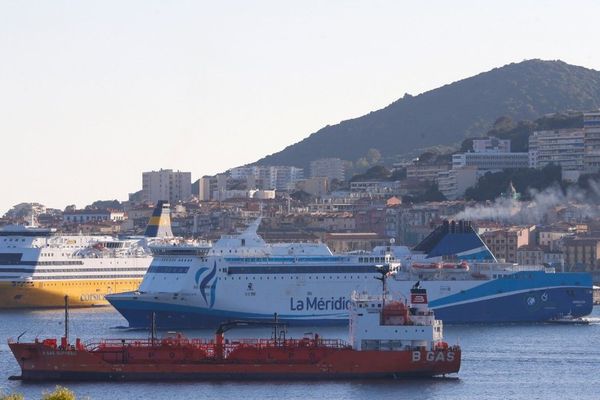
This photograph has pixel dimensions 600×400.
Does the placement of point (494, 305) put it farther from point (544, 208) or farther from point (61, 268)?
point (544, 208)

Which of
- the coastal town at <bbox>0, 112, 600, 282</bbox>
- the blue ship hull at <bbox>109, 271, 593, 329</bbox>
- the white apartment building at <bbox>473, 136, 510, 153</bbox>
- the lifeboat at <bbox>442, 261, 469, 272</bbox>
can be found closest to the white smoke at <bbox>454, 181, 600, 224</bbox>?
the coastal town at <bbox>0, 112, 600, 282</bbox>

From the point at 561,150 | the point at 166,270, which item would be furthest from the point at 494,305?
the point at 561,150

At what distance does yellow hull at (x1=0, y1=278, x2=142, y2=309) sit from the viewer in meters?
97.2

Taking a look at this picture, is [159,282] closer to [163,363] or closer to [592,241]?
[163,363]

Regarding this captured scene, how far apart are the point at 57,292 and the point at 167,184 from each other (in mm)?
93381

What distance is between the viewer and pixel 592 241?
11369 centimetres

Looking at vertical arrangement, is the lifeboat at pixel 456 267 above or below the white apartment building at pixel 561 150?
below

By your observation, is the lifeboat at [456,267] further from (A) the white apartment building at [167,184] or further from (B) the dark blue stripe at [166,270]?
(A) the white apartment building at [167,184]

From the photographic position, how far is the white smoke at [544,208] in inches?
5034

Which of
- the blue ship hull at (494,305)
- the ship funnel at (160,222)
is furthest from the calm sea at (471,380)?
the ship funnel at (160,222)

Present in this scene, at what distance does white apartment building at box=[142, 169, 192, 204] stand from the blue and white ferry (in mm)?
110755

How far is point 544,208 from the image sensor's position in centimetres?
13512

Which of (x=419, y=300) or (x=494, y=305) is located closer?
(x=419, y=300)

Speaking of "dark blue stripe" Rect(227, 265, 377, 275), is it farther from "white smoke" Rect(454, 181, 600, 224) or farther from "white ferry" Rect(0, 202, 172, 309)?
"white smoke" Rect(454, 181, 600, 224)
